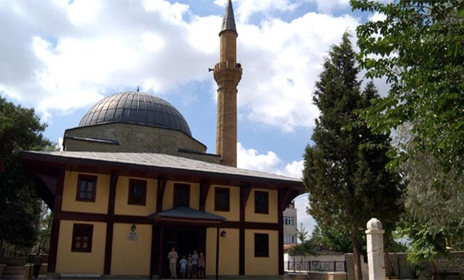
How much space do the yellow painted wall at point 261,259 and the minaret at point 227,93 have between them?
32.8ft

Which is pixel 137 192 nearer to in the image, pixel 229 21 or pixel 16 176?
pixel 16 176

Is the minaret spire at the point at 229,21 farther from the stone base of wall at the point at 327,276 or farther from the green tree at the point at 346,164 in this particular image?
the stone base of wall at the point at 327,276

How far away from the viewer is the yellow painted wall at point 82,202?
15.7m

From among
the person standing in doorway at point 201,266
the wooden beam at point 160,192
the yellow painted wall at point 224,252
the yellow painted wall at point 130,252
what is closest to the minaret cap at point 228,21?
the wooden beam at point 160,192

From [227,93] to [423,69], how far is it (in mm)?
22252

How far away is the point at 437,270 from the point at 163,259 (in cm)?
1679

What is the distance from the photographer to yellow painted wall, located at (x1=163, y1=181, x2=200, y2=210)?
1727 cm

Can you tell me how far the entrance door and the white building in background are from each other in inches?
1789

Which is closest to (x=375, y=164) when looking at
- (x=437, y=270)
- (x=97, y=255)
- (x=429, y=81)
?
(x=429, y=81)

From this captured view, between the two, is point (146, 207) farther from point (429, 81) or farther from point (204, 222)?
point (429, 81)

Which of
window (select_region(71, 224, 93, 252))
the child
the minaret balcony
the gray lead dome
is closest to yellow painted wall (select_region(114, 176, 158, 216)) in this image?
window (select_region(71, 224, 93, 252))

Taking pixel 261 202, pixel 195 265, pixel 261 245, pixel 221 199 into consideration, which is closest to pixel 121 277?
pixel 195 265

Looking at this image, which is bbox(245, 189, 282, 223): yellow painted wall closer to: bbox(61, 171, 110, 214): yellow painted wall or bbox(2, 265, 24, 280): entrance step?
bbox(61, 171, 110, 214): yellow painted wall

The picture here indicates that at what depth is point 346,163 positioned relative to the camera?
1470 centimetres
